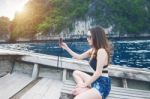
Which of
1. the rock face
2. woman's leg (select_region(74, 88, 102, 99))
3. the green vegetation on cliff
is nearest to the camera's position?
woman's leg (select_region(74, 88, 102, 99))

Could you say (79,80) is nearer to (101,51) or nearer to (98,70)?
(98,70)

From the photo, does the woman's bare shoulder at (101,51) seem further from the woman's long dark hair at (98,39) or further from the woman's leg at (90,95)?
the woman's leg at (90,95)

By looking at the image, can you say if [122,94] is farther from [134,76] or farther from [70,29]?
[70,29]

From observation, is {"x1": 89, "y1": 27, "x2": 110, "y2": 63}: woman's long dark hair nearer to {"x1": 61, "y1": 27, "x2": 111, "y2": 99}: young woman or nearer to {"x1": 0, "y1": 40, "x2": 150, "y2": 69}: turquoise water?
{"x1": 61, "y1": 27, "x2": 111, "y2": 99}: young woman

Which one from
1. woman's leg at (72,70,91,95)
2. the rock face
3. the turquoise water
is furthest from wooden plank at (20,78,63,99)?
the turquoise water

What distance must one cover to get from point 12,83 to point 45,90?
779 millimetres

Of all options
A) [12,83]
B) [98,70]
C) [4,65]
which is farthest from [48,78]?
[98,70]

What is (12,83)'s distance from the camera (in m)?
4.80

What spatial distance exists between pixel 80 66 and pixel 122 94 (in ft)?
4.24

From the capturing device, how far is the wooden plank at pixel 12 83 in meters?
4.24

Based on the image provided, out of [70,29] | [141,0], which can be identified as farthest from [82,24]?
[141,0]

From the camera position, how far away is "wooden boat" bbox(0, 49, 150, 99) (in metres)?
4.00

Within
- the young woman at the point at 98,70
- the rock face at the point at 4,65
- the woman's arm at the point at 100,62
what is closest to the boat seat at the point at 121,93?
the young woman at the point at 98,70

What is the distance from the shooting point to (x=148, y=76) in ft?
14.5
